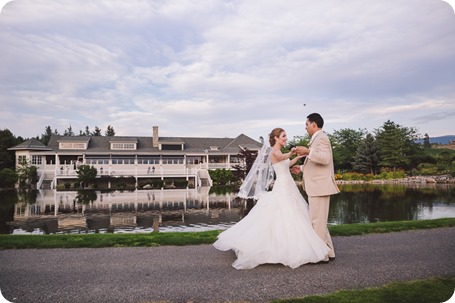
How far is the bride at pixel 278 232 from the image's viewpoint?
5531mm

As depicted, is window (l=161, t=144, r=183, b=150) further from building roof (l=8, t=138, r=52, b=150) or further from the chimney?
building roof (l=8, t=138, r=52, b=150)

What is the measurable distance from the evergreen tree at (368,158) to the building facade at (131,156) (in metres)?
13.7

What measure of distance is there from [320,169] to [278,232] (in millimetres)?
1297

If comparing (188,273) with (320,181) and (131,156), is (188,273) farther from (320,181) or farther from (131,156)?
(131,156)

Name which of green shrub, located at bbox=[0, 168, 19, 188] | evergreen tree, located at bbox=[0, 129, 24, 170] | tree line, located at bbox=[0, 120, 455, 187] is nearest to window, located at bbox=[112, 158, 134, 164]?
green shrub, located at bbox=[0, 168, 19, 188]

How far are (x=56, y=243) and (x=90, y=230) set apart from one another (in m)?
5.52

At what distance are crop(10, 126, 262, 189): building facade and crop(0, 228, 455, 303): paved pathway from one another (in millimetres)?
29892

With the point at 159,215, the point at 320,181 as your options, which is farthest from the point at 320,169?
the point at 159,215

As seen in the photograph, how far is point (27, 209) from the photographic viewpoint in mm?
19078

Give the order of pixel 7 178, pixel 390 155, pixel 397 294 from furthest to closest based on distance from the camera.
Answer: pixel 390 155
pixel 7 178
pixel 397 294

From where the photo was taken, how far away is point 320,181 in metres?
6.09

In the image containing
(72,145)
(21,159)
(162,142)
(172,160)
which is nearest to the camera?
(21,159)

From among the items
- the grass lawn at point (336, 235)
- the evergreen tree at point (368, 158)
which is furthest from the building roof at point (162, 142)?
the grass lawn at point (336, 235)

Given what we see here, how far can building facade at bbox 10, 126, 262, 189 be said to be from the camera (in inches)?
1543
